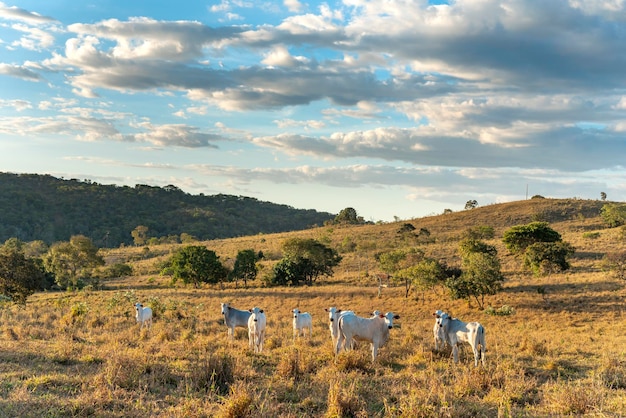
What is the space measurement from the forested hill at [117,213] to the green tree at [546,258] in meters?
88.4

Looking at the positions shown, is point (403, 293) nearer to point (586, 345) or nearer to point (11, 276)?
point (586, 345)

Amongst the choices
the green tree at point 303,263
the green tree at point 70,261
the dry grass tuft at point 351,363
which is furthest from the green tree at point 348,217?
the dry grass tuft at point 351,363

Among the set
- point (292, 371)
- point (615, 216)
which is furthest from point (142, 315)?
point (615, 216)

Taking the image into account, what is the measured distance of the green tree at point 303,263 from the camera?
43.9m

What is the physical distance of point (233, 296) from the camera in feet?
119

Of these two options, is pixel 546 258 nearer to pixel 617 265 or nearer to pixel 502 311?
pixel 617 265

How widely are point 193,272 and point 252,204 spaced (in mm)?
127053

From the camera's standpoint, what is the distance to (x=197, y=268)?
138 ft

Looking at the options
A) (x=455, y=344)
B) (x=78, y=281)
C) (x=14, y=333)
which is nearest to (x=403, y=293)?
(x=455, y=344)

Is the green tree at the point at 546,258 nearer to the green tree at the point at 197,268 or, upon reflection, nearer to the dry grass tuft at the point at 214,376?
the green tree at the point at 197,268

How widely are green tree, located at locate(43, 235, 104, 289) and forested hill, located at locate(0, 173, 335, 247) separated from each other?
188 ft

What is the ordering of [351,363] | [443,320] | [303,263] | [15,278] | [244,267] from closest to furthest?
[351,363] < [443,320] < [15,278] < [244,267] < [303,263]

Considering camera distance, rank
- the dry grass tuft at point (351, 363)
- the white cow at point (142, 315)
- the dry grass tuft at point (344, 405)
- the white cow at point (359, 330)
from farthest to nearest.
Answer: the white cow at point (142, 315) < the white cow at point (359, 330) < the dry grass tuft at point (351, 363) < the dry grass tuft at point (344, 405)

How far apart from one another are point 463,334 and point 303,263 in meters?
32.0
